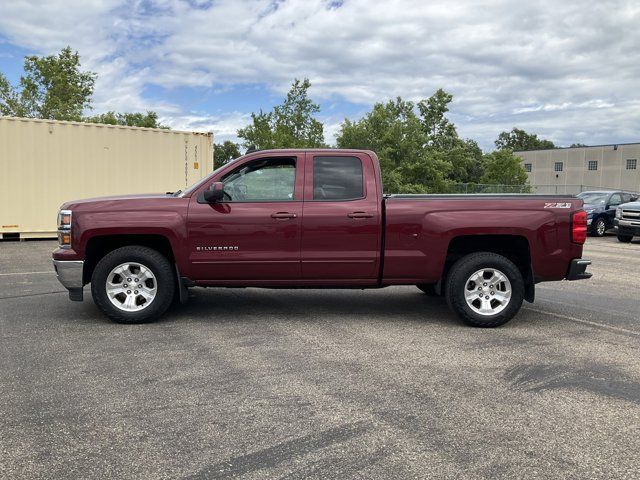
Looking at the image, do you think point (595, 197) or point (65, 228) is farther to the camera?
point (595, 197)

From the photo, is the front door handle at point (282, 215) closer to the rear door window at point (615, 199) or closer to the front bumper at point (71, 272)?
the front bumper at point (71, 272)

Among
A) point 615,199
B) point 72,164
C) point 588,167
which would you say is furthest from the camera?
point 588,167

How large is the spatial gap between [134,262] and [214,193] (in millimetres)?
1130

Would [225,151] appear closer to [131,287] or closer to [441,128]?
[441,128]

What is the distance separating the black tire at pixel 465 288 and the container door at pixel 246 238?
65.8 inches

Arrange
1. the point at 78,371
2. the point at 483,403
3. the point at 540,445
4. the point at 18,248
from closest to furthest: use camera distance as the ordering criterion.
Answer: the point at 540,445 < the point at 483,403 < the point at 78,371 < the point at 18,248

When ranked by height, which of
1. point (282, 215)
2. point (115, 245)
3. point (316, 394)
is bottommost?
point (316, 394)

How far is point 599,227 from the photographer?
20.4m

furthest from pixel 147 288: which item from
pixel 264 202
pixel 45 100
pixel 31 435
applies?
pixel 45 100

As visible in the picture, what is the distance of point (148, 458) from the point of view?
10.3ft

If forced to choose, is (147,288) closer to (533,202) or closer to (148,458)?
(148,458)

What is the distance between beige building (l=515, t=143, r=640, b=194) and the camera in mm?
66688

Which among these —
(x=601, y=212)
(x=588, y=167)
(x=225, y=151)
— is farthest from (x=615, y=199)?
(x=225, y=151)

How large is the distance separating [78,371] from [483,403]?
306 cm
